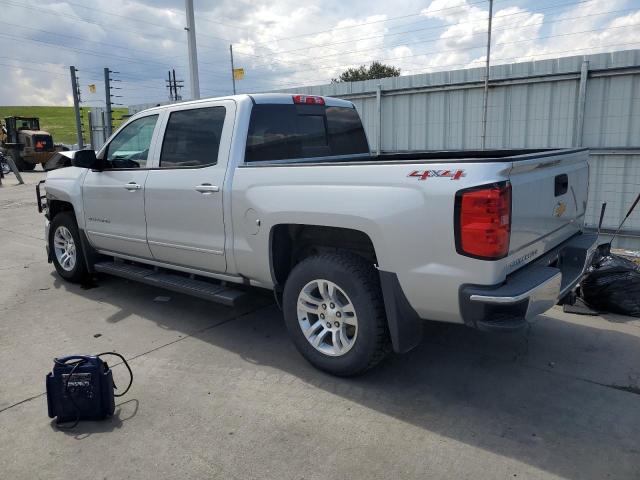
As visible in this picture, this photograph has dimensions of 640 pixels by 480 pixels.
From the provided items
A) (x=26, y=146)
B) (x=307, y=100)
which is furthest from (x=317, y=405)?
(x=26, y=146)

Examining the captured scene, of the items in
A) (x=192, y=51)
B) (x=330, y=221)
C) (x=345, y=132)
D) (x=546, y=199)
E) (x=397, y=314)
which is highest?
(x=192, y=51)

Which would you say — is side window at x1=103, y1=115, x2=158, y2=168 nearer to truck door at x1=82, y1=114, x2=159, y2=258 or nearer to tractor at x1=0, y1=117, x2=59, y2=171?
truck door at x1=82, y1=114, x2=159, y2=258

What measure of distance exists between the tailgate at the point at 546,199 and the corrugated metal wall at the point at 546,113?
3570 mm

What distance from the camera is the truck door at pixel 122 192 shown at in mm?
5035

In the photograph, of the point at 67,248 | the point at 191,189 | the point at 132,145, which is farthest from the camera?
the point at 67,248

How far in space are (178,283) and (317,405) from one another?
1955 mm

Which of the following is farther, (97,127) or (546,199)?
(97,127)

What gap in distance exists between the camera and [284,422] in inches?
128

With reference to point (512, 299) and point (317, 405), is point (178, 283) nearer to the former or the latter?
point (317, 405)

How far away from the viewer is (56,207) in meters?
6.43

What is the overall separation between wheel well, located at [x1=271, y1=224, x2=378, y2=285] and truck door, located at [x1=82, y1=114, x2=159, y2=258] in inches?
66.1

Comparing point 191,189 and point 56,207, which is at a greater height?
point 191,189

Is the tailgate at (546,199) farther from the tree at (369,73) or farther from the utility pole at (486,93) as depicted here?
the tree at (369,73)

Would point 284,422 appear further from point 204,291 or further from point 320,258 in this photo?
point 204,291
